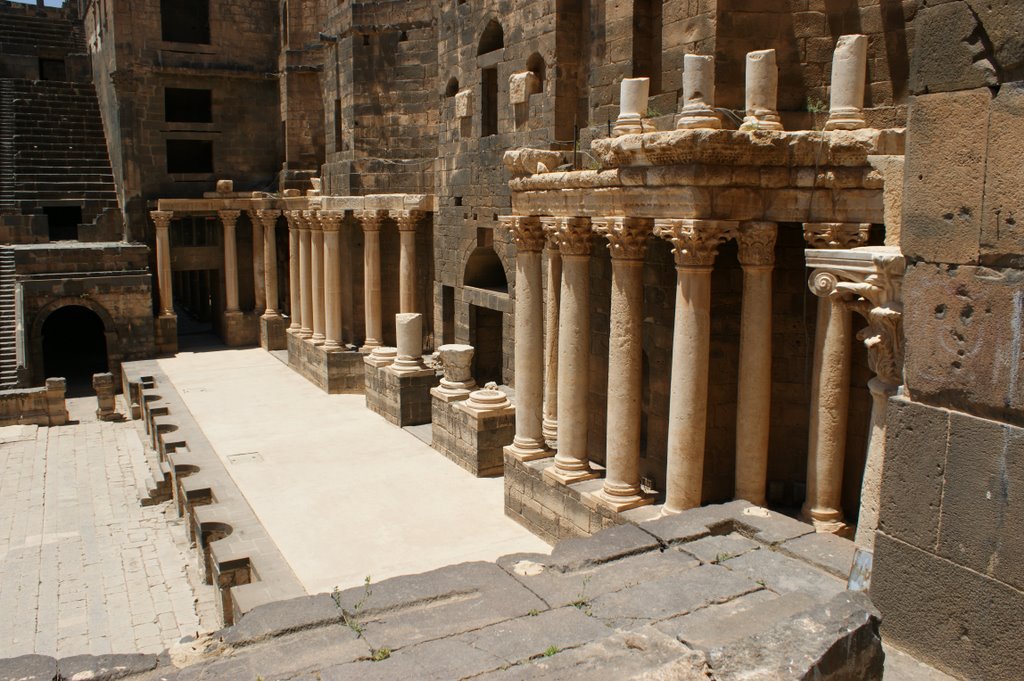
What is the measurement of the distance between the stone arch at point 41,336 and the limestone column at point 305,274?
18.4ft

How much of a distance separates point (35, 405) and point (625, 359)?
16.6 m

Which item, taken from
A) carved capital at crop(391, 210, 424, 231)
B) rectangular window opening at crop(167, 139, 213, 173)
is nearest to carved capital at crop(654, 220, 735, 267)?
carved capital at crop(391, 210, 424, 231)

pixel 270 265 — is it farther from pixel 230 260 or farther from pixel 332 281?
pixel 332 281

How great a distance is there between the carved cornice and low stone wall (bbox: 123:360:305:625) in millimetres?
5409

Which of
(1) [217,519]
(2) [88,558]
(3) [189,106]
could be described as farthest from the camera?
(3) [189,106]

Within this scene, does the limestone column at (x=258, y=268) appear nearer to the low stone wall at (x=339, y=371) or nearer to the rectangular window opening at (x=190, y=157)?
the rectangular window opening at (x=190, y=157)

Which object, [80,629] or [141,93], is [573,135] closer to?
[80,629]

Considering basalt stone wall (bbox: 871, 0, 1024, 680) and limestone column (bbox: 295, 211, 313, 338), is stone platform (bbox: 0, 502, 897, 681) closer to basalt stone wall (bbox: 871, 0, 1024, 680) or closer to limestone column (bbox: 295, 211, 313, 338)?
basalt stone wall (bbox: 871, 0, 1024, 680)

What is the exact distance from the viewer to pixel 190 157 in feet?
108

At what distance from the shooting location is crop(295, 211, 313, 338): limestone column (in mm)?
25828

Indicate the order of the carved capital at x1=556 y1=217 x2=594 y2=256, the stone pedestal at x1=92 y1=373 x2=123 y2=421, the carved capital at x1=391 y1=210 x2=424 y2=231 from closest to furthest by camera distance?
the carved capital at x1=556 y1=217 x2=594 y2=256, the carved capital at x1=391 y1=210 x2=424 y2=231, the stone pedestal at x1=92 y1=373 x2=123 y2=421

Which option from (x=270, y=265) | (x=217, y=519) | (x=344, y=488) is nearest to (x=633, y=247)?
(x=217, y=519)

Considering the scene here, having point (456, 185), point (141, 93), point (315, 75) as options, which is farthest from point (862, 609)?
point (141, 93)

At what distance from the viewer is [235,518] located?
1307 centimetres
